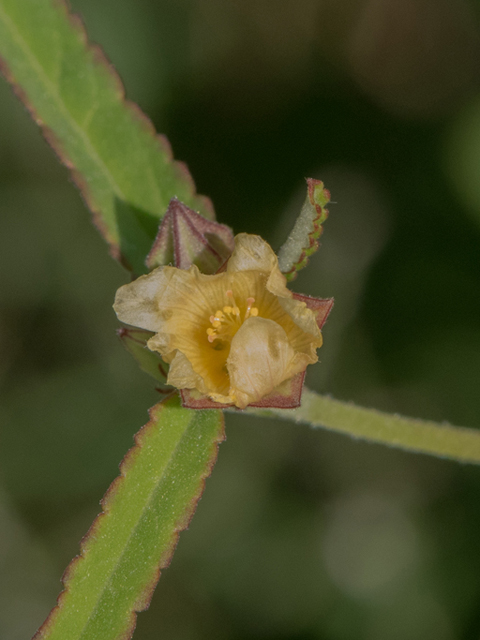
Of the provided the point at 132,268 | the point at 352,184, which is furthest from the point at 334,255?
the point at 132,268

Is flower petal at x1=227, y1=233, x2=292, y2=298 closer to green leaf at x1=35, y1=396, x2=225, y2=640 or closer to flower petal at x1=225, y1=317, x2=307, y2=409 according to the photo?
flower petal at x1=225, y1=317, x2=307, y2=409

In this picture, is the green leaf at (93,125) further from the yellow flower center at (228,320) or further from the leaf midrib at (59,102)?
the yellow flower center at (228,320)

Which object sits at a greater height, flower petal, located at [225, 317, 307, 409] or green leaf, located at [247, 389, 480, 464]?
flower petal, located at [225, 317, 307, 409]

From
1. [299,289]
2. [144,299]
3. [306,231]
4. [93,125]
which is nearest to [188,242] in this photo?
[144,299]

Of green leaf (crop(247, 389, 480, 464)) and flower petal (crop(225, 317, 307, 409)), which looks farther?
green leaf (crop(247, 389, 480, 464))

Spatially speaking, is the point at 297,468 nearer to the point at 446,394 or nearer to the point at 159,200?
the point at 446,394

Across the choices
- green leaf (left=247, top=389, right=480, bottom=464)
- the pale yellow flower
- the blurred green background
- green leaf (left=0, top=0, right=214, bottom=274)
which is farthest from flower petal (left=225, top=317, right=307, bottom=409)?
the blurred green background
